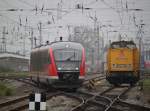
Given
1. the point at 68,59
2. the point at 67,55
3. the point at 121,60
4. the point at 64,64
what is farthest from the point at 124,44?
the point at 64,64

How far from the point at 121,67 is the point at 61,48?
6.89 metres

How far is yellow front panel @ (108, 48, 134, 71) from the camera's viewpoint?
2891 centimetres

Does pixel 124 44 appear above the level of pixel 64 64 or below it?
above

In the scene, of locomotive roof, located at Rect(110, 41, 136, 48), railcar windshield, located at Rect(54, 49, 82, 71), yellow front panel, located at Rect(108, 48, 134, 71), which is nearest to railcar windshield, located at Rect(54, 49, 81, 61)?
railcar windshield, located at Rect(54, 49, 82, 71)

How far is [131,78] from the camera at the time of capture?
2900cm

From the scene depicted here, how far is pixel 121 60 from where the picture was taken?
29266 millimetres

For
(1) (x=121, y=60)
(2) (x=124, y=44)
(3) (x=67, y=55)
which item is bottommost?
(1) (x=121, y=60)

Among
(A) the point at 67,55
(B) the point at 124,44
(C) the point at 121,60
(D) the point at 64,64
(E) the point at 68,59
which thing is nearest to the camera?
(D) the point at 64,64

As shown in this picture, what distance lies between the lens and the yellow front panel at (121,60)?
28.9 meters

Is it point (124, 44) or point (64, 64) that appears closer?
point (64, 64)

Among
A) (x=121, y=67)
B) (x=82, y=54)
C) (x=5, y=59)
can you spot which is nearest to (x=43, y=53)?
(x=82, y=54)

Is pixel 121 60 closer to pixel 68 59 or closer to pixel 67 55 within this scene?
pixel 67 55

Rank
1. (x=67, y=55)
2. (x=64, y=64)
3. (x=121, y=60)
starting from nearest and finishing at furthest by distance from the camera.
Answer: (x=64, y=64), (x=67, y=55), (x=121, y=60)

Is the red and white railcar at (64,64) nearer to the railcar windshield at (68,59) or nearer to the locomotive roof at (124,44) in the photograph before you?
the railcar windshield at (68,59)
